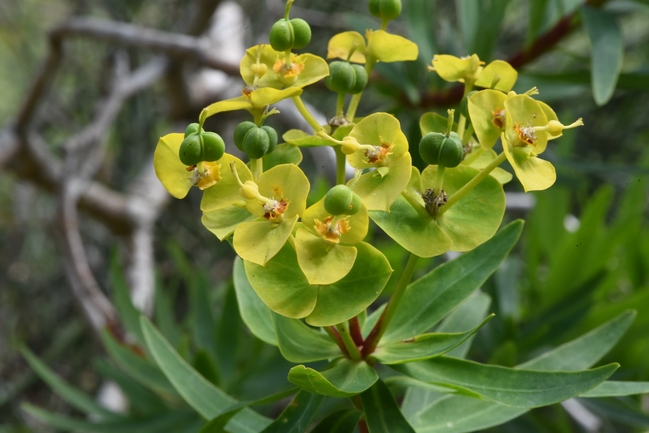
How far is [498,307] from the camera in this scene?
142cm

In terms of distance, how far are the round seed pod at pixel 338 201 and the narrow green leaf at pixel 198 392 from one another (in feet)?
1.29

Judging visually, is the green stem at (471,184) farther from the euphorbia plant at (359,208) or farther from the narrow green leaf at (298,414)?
the narrow green leaf at (298,414)

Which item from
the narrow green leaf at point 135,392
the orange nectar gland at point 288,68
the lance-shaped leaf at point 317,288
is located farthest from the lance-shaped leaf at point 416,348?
the narrow green leaf at point 135,392

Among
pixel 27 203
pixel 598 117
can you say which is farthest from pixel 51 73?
pixel 598 117

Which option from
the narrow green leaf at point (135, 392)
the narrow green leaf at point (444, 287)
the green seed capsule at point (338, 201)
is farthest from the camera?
the narrow green leaf at point (135, 392)

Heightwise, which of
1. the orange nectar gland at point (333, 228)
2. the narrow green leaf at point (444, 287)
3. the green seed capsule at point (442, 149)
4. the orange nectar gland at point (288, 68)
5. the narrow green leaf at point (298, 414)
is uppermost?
the orange nectar gland at point (288, 68)

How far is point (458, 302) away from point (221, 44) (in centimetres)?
187

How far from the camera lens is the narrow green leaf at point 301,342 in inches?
25.8

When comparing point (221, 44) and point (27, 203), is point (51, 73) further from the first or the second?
point (27, 203)

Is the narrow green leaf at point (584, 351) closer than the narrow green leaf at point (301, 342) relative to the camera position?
No

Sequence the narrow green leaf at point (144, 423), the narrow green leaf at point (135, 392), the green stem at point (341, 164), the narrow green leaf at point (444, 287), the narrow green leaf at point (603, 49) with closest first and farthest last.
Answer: the green stem at point (341, 164), the narrow green leaf at point (444, 287), the narrow green leaf at point (603, 49), the narrow green leaf at point (144, 423), the narrow green leaf at point (135, 392)

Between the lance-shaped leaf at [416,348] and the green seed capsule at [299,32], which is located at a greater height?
the green seed capsule at [299,32]

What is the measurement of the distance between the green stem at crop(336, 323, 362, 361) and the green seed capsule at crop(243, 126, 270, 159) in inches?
8.2

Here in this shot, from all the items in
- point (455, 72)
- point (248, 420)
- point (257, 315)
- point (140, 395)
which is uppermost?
point (455, 72)
